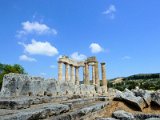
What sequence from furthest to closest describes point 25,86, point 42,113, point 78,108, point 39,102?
point 25,86 < point 39,102 < point 78,108 < point 42,113

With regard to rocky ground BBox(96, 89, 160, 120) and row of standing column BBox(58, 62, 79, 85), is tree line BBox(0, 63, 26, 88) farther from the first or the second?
rocky ground BBox(96, 89, 160, 120)

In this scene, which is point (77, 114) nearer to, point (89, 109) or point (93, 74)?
point (89, 109)

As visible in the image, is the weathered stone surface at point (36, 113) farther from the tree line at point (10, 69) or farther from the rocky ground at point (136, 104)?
the tree line at point (10, 69)

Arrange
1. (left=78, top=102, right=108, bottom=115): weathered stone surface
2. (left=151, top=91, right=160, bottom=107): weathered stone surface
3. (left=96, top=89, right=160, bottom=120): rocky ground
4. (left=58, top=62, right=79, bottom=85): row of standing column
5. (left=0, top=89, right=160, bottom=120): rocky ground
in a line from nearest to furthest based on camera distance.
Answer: (left=0, top=89, right=160, bottom=120): rocky ground → (left=78, top=102, right=108, bottom=115): weathered stone surface → (left=96, top=89, right=160, bottom=120): rocky ground → (left=151, top=91, right=160, bottom=107): weathered stone surface → (left=58, top=62, right=79, bottom=85): row of standing column

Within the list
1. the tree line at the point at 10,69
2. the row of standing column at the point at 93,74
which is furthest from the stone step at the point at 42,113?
the tree line at the point at 10,69

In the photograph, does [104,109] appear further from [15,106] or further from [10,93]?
[15,106]

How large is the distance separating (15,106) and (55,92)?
663 cm

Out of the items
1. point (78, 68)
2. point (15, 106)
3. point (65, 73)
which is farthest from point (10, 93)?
point (78, 68)

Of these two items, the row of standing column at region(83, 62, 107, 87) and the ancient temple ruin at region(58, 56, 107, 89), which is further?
the row of standing column at region(83, 62, 107, 87)

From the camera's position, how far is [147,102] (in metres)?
10.9

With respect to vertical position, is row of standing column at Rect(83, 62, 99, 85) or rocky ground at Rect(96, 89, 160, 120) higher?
row of standing column at Rect(83, 62, 99, 85)

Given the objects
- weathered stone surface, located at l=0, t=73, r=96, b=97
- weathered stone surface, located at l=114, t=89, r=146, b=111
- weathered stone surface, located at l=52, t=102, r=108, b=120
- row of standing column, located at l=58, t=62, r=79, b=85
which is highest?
row of standing column, located at l=58, t=62, r=79, b=85

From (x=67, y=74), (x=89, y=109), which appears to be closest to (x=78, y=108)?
(x=89, y=109)

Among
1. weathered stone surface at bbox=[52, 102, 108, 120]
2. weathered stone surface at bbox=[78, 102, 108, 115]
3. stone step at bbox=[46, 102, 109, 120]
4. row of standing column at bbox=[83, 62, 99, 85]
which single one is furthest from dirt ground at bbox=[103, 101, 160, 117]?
row of standing column at bbox=[83, 62, 99, 85]
